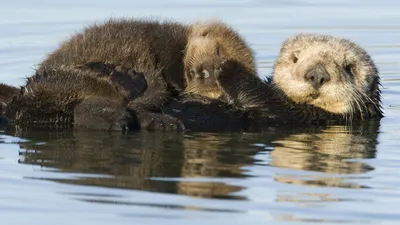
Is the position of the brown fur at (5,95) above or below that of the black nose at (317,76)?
below

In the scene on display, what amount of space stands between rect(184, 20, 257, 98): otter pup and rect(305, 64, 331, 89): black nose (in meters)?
0.46

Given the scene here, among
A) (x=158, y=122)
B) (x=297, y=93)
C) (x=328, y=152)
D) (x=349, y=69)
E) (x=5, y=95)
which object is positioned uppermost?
(x=349, y=69)

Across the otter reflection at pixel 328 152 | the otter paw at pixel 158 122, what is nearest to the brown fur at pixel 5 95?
the otter paw at pixel 158 122

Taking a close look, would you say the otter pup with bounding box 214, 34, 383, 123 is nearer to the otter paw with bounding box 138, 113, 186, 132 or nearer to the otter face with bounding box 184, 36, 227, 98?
the otter face with bounding box 184, 36, 227, 98

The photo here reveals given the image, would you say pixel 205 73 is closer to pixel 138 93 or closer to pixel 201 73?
pixel 201 73

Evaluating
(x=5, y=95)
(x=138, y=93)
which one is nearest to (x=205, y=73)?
(x=138, y=93)

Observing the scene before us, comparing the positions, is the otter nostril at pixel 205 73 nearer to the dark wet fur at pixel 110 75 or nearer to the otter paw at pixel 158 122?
the dark wet fur at pixel 110 75

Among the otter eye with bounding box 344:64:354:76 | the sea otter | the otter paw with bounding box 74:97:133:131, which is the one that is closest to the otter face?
the sea otter

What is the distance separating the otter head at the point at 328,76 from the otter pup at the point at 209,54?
1.27ft

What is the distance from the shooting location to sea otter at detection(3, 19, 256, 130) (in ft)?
26.3

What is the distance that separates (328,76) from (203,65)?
3.41 feet

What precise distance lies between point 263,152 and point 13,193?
2.05 meters

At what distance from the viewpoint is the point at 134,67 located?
27.7 ft

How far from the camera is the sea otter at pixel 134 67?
8016mm
